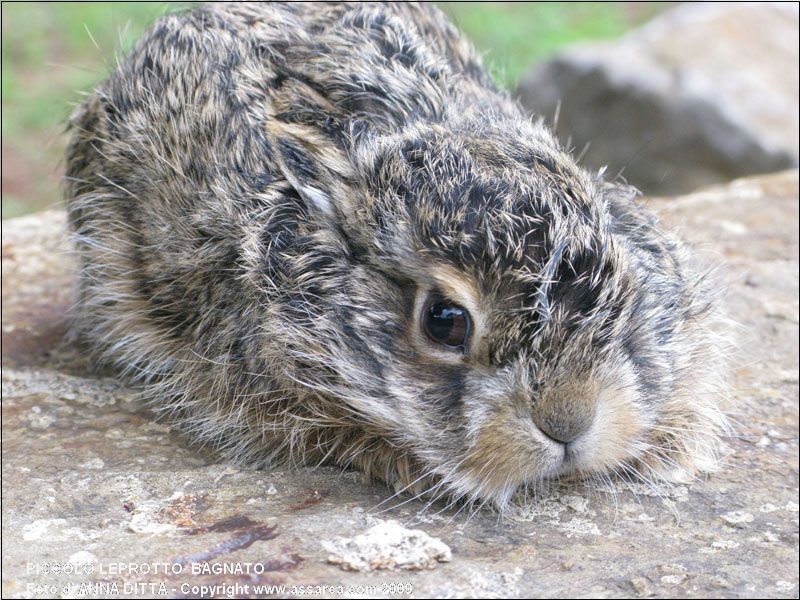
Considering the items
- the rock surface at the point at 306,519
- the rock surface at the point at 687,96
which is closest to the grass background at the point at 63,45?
the rock surface at the point at 687,96

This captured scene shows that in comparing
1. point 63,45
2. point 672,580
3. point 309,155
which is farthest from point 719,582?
point 63,45

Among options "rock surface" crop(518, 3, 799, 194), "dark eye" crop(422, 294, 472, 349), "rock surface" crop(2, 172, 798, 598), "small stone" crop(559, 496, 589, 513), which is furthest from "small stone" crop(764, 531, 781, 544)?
"rock surface" crop(518, 3, 799, 194)

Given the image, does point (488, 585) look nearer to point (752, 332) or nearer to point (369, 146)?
point (369, 146)

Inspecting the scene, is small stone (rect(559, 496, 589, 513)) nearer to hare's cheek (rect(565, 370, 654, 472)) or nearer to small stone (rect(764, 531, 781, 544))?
hare's cheek (rect(565, 370, 654, 472))

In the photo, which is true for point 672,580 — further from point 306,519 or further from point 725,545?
point 306,519

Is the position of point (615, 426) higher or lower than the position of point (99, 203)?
lower

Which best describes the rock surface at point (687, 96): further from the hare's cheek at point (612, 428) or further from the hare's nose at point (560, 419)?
the hare's nose at point (560, 419)

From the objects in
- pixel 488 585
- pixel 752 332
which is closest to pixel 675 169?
pixel 752 332
